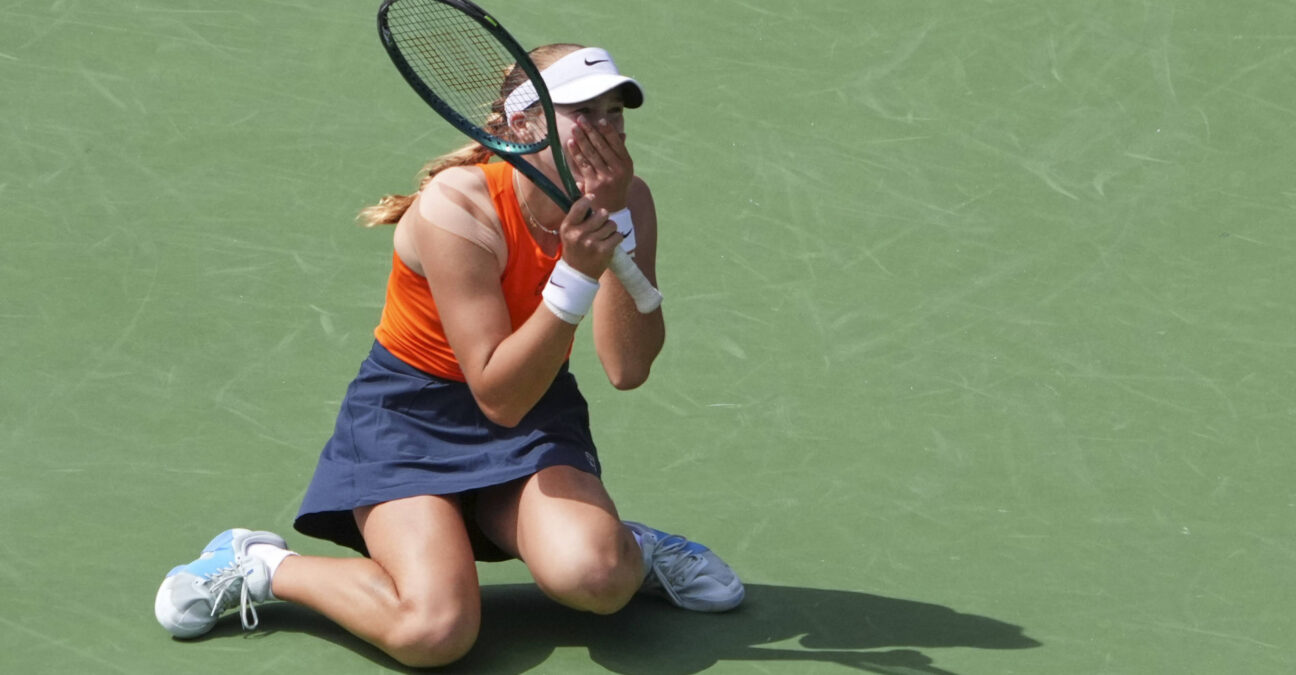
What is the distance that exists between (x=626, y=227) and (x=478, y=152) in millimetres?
405

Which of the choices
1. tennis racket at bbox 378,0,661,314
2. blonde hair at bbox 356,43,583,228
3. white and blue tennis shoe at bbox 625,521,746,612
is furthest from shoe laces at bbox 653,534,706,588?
Answer: blonde hair at bbox 356,43,583,228

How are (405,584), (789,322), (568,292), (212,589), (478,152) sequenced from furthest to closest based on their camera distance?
(789,322), (478,152), (212,589), (405,584), (568,292)

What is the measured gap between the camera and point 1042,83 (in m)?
5.77

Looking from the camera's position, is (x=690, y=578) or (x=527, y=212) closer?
(x=527, y=212)

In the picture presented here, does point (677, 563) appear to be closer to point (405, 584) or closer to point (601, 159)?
point (405, 584)

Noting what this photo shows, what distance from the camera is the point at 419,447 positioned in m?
3.54

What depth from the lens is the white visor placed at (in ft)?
10.8

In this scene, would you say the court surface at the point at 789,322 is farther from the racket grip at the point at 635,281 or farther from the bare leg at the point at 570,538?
the racket grip at the point at 635,281

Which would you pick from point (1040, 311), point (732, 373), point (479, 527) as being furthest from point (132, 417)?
point (1040, 311)

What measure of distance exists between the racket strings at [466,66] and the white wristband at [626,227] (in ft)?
0.76

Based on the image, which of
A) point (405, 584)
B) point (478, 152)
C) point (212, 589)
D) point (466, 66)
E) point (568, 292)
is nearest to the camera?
point (568, 292)

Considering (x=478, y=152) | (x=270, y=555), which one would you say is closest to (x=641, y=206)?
(x=478, y=152)

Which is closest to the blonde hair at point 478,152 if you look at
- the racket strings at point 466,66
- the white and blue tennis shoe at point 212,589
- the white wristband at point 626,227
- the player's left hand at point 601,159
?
the racket strings at point 466,66

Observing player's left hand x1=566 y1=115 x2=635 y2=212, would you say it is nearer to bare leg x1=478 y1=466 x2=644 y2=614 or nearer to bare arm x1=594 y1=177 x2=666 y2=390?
bare arm x1=594 y1=177 x2=666 y2=390
